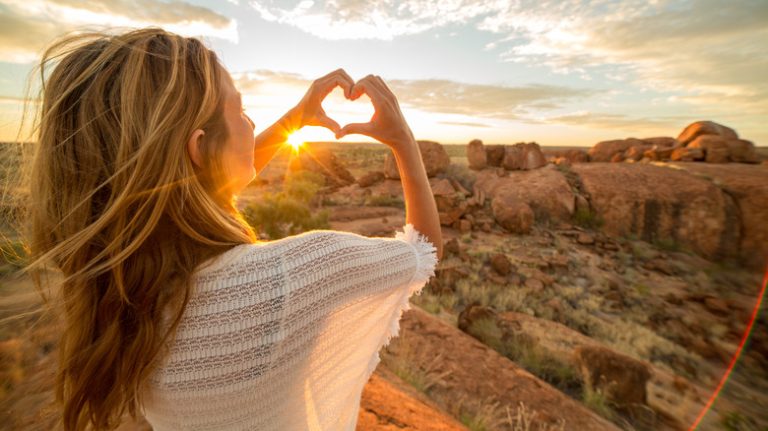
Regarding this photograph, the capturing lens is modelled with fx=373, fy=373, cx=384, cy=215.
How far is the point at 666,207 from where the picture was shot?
10.8 metres

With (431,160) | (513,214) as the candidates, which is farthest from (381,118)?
(431,160)

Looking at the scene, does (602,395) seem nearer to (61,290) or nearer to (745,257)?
(61,290)

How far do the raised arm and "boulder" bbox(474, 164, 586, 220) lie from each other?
38.5 ft

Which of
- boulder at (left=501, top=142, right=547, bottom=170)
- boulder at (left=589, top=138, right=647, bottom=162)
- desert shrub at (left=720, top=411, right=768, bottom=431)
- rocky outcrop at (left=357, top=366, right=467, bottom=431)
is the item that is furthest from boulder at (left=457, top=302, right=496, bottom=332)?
boulder at (left=589, top=138, right=647, bottom=162)

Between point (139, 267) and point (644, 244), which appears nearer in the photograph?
point (139, 267)

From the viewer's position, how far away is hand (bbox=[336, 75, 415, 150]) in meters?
1.20

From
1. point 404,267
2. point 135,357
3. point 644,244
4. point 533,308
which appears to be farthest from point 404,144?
point 644,244

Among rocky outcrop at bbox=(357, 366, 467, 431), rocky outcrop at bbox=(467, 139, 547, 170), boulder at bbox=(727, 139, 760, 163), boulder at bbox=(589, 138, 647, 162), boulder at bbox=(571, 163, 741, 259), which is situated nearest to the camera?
rocky outcrop at bbox=(357, 366, 467, 431)

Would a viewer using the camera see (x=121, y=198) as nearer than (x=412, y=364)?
Yes

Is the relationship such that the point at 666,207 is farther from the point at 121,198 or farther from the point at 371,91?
the point at 121,198

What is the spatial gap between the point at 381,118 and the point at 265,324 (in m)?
0.74

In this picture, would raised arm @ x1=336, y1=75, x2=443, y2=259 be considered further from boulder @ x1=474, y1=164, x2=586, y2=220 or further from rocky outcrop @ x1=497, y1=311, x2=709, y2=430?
boulder @ x1=474, y1=164, x2=586, y2=220

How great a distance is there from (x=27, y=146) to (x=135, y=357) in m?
0.63

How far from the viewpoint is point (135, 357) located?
789mm
